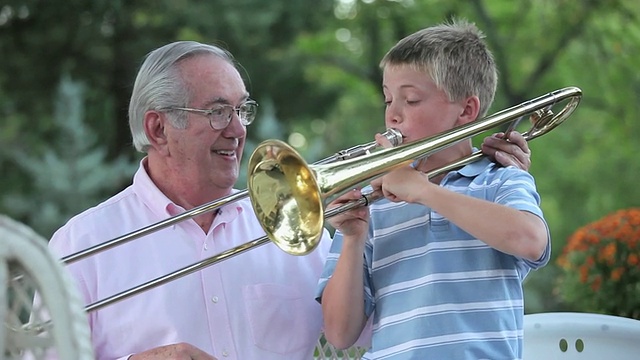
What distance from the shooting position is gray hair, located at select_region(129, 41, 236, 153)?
2719 millimetres

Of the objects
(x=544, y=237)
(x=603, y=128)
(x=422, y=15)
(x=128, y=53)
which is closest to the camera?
(x=544, y=237)

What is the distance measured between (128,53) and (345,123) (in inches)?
142

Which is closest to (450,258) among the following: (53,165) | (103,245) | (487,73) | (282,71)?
(487,73)

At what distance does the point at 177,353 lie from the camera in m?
2.28

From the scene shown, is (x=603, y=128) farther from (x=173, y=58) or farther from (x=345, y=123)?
(x=173, y=58)

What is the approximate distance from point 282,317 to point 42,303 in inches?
49.2

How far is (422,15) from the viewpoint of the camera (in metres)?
9.75

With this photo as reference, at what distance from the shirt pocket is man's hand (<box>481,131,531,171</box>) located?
2.13 ft

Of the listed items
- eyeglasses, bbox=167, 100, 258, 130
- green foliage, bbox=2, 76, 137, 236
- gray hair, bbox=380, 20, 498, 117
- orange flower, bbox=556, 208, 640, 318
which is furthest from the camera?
green foliage, bbox=2, 76, 137, 236

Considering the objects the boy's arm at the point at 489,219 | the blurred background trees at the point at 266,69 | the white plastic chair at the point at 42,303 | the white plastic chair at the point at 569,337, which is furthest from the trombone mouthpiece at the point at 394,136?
the blurred background trees at the point at 266,69

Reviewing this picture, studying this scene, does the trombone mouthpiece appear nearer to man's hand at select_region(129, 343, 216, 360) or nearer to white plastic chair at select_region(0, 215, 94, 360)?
man's hand at select_region(129, 343, 216, 360)

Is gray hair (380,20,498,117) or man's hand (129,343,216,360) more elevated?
gray hair (380,20,498,117)

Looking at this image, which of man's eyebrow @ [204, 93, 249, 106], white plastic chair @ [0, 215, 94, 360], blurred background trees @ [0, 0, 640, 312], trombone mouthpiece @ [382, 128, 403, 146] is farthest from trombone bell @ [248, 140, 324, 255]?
blurred background trees @ [0, 0, 640, 312]

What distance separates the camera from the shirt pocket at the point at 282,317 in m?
2.59
